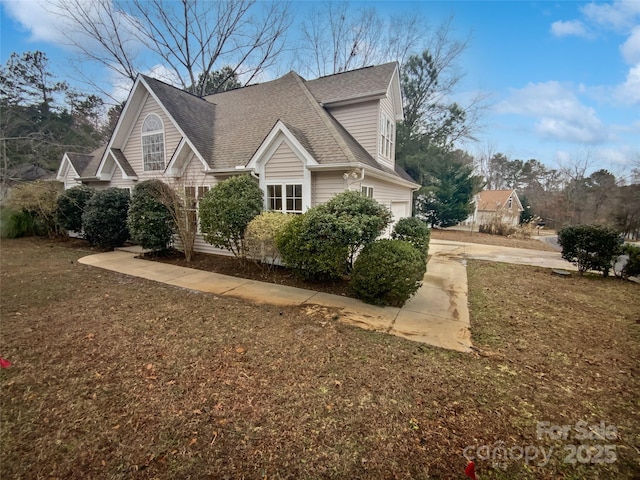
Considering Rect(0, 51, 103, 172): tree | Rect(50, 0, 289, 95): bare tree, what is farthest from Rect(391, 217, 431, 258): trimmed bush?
Rect(50, 0, 289, 95): bare tree

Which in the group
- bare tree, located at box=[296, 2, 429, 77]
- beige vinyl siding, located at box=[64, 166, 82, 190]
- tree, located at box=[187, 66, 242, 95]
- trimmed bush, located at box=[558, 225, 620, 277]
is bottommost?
trimmed bush, located at box=[558, 225, 620, 277]

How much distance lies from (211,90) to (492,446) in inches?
1007

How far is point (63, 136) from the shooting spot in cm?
2170

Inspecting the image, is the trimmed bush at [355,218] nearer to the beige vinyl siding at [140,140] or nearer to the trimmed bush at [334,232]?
the trimmed bush at [334,232]

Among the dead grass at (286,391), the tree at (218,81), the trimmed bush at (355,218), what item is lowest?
the dead grass at (286,391)

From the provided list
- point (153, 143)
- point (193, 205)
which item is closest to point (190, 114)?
point (153, 143)

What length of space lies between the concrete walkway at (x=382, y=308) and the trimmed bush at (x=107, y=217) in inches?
32.6

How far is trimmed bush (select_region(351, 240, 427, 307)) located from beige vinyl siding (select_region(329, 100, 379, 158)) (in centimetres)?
580

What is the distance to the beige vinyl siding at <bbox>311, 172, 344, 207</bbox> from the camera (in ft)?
26.7

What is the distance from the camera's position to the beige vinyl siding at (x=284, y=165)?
8.20m

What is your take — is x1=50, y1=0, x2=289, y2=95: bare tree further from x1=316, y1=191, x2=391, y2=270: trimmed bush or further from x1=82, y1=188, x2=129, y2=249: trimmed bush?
x1=316, y1=191, x2=391, y2=270: trimmed bush

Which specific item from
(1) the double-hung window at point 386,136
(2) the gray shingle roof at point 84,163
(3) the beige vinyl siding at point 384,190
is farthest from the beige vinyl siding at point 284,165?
(2) the gray shingle roof at point 84,163

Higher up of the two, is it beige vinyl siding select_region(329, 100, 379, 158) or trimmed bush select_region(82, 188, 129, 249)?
beige vinyl siding select_region(329, 100, 379, 158)

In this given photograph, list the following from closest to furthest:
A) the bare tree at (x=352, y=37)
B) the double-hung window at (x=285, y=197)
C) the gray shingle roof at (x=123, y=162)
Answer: the double-hung window at (x=285, y=197)
the gray shingle roof at (x=123, y=162)
the bare tree at (x=352, y=37)
